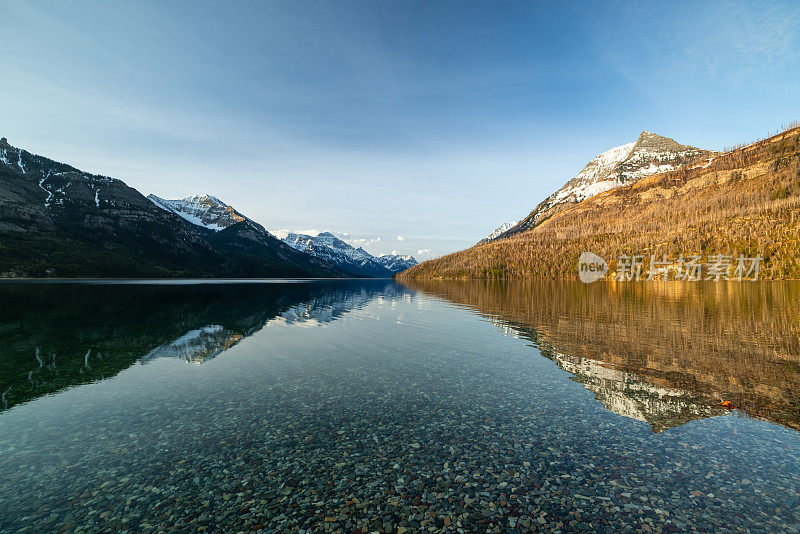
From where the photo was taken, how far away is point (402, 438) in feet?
49.4

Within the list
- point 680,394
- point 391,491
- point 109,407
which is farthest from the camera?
point 680,394

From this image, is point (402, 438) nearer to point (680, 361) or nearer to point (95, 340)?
point (680, 361)

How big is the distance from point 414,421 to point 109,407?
1755 cm

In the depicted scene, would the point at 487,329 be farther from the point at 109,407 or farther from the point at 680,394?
the point at 109,407

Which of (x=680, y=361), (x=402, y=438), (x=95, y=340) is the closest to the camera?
(x=402, y=438)

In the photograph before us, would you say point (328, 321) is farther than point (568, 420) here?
Yes

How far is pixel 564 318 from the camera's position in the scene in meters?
53.3

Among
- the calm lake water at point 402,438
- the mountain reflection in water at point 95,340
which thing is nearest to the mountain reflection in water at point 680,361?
the calm lake water at point 402,438

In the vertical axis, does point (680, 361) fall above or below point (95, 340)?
below

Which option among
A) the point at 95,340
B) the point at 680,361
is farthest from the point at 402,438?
the point at 95,340

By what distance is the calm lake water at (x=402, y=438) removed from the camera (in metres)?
10.2

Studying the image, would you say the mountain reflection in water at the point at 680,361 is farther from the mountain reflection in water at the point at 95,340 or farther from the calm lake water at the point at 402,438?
the mountain reflection in water at the point at 95,340

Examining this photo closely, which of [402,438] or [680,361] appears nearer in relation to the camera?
[402,438]

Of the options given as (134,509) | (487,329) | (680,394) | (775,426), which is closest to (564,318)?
(487,329)
